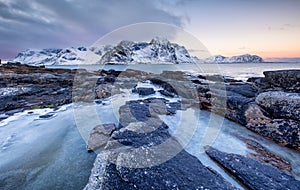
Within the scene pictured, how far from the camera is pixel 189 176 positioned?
10.1 ft

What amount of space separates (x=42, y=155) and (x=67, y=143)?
2.61 ft

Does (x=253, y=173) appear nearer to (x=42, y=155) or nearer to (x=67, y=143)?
(x=67, y=143)

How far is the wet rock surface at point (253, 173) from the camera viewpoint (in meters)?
3.09

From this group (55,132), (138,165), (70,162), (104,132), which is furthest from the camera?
(55,132)

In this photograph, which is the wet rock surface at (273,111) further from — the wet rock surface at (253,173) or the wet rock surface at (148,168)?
the wet rock surface at (148,168)

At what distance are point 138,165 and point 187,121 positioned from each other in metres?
4.33

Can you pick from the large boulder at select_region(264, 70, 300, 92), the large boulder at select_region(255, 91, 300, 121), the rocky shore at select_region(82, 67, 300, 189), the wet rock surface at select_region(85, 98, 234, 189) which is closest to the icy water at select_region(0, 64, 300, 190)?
the rocky shore at select_region(82, 67, 300, 189)

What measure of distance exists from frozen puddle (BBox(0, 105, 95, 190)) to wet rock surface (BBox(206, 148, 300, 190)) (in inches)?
137

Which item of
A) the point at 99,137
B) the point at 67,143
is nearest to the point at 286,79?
the point at 99,137

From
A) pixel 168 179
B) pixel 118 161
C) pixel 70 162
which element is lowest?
pixel 70 162

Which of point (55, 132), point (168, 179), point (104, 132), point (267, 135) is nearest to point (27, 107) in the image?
point (55, 132)

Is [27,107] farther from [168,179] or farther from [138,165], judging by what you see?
[168,179]

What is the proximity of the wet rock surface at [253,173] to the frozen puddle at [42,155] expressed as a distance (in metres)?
3.47

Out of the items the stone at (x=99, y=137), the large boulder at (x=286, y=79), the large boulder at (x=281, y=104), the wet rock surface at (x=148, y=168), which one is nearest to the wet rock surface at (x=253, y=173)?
the wet rock surface at (x=148, y=168)
